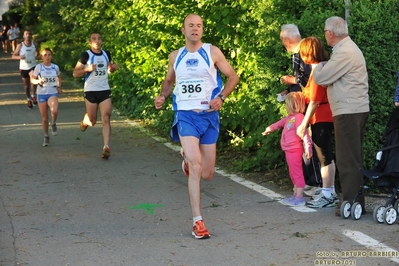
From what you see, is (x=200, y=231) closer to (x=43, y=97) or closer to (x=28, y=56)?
(x=43, y=97)

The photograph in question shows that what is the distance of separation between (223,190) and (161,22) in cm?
552

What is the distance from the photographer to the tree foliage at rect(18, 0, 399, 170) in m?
9.46

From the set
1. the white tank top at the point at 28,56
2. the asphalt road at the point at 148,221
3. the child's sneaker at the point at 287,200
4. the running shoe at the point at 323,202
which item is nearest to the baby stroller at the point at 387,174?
the asphalt road at the point at 148,221

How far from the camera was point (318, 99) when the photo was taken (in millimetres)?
8945

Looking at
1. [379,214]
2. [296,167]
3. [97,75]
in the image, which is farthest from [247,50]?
[379,214]

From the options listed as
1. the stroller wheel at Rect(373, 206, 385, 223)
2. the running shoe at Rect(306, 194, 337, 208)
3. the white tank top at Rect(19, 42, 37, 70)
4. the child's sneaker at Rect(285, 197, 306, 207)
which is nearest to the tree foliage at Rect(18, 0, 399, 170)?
the running shoe at Rect(306, 194, 337, 208)

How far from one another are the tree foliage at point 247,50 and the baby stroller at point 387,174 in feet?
3.54

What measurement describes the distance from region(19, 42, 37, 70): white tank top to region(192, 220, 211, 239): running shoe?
14743 mm

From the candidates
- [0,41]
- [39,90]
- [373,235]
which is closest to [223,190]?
[373,235]

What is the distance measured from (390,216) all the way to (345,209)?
469 mm

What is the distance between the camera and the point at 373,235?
771 centimetres

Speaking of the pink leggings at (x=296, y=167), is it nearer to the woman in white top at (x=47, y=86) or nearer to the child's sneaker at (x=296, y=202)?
the child's sneaker at (x=296, y=202)

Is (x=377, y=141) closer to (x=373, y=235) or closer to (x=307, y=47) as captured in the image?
(x=307, y=47)

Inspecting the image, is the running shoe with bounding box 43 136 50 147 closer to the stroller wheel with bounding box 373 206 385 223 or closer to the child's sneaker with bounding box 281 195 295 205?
the child's sneaker with bounding box 281 195 295 205
